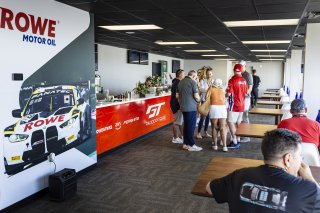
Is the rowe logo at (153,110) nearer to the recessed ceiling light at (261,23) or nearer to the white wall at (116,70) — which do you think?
the recessed ceiling light at (261,23)

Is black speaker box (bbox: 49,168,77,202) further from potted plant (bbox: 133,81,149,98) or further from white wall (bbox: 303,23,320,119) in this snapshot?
white wall (bbox: 303,23,320,119)

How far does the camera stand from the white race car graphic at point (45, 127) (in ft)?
11.5

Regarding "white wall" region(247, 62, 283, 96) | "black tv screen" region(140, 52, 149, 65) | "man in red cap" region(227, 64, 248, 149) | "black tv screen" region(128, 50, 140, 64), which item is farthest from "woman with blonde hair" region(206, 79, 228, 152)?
"white wall" region(247, 62, 283, 96)

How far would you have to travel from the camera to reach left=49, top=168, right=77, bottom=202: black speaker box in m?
3.72

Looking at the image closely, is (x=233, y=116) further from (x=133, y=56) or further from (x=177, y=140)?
(x=133, y=56)

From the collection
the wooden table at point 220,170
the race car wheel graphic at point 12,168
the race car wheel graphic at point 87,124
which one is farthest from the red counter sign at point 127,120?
the wooden table at point 220,170

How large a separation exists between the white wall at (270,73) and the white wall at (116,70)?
10507mm

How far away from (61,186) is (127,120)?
112 inches

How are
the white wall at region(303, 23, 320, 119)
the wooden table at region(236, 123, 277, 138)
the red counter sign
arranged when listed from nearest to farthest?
1. the wooden table at region(236, 123, 277, 138)
2. the red counter sign
3. the white wall at region(303, 23, 320, 119)

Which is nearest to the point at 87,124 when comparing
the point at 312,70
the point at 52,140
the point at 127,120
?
the point at 52,140

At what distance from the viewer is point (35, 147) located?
3.79 metres

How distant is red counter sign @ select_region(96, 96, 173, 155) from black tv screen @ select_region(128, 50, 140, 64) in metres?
3.45

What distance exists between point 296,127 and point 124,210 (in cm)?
197

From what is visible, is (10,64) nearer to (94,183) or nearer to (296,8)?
(94,183)
